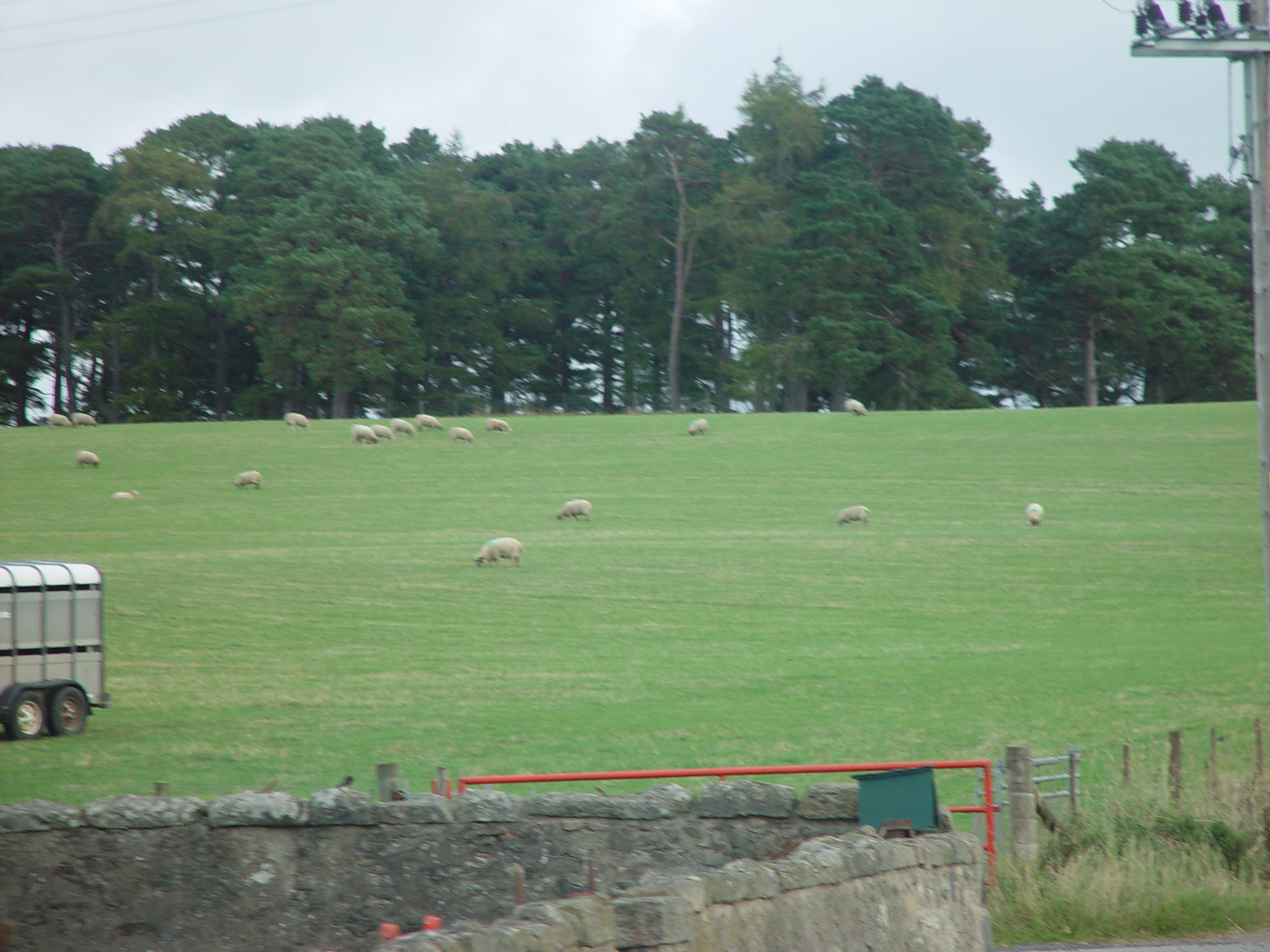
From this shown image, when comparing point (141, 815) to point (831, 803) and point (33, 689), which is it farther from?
point (33, 689)

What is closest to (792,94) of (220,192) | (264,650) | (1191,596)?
(220,192)

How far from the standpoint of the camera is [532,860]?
7.87 meters

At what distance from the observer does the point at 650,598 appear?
87.8ft

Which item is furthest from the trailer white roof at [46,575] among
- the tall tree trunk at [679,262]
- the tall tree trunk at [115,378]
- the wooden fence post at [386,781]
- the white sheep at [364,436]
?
the tall tree trunk at [679,262]

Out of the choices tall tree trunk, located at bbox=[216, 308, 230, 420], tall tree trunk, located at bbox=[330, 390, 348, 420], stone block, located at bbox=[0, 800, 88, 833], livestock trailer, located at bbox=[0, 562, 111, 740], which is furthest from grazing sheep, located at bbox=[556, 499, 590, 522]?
tall tree trunk, located at bbox=[216, 308, 230, 420]

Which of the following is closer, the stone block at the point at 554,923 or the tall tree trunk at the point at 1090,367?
the stone block at the point at 554,923

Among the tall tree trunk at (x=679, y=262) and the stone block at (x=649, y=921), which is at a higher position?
the tall tree trunk at (x=679, y=262)

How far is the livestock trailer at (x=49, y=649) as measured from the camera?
16.9 meters

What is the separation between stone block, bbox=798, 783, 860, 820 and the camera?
7.78m

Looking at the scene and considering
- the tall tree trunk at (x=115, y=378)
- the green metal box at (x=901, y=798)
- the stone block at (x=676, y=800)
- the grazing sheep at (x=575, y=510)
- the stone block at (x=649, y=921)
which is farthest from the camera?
the tall tree trunk at (x=115, y=378)

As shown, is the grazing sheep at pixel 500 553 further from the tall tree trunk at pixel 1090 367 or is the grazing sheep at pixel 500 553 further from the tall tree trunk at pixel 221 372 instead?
the tall tree trunk at pixel 1090 367

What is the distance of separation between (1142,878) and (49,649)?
46.0 feet

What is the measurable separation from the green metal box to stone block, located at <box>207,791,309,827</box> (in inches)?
133

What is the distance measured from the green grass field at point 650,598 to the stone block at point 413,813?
6973mm
